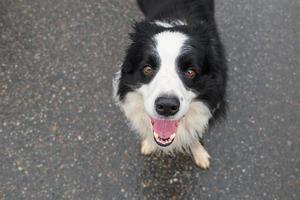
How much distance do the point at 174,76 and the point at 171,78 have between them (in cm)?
3

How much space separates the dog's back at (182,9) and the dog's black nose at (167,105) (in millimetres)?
932

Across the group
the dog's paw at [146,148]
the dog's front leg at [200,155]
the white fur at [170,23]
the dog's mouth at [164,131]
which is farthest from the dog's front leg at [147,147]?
the white fur at [170,23]

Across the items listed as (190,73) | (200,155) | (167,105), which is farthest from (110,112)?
(167,105)

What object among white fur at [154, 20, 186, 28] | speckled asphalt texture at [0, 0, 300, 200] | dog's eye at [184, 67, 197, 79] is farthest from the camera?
speckled asphalt texture at [0, 0, 300, 200]

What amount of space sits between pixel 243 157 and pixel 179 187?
611 millimetres

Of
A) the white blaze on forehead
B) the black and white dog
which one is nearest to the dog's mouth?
the black and white dog

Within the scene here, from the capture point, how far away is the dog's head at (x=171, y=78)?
249 cm

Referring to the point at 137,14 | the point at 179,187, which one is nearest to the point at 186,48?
the point at 179,187

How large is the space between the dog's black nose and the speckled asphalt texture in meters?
1.05

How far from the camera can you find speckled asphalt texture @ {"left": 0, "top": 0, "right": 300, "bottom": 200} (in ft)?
11.0

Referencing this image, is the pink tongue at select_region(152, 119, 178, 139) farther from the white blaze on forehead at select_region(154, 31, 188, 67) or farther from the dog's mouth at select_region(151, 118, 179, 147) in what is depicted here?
the white blaze on forehead at select_region(154, 31, 188, 67)

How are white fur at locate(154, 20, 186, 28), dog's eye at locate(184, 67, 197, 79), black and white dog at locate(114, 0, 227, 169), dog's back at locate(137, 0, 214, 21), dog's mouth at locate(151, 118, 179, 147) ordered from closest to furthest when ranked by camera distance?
black and white dog at locate(114, 0, 227, 169) < dog's eye at locate(184, 67, 197, 79) < dog's mouth at locate(151, 118, 179, 147) < white fur at locate(154, 20, 186, 28) < dog's back at locate(137, 0, 214, 21)

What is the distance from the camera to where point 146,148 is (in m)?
3.43

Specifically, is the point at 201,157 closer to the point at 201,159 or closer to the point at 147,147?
the point at 201,159
